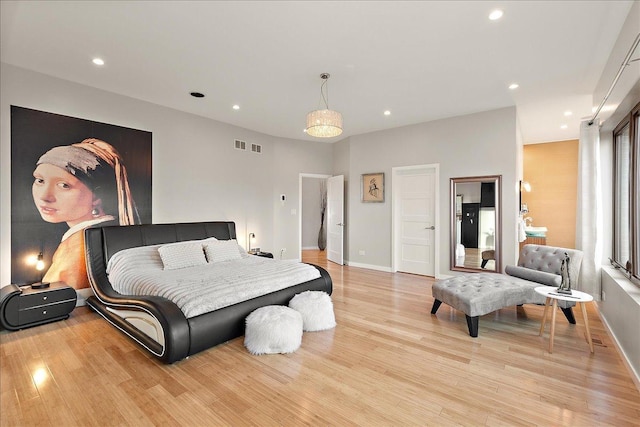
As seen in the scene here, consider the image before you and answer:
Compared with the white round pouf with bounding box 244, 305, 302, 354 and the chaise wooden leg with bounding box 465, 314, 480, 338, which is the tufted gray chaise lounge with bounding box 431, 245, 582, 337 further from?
the white round pouf with bounding box 244, 305, 302, 354

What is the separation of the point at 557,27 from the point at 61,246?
5940mm

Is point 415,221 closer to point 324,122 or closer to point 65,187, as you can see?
point 324,122

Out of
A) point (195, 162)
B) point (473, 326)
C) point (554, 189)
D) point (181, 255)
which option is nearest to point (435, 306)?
point (473, 326)

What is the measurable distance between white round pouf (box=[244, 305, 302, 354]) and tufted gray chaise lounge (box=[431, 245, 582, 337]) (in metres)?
1.70

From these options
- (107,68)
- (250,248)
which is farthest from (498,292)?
(107,68)

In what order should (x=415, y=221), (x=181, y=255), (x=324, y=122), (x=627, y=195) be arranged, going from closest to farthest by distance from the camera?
1. (x=627, y=195)
2. (x=324, y=122)
3. (x=181, y=255)
4. (x=415, y=221)

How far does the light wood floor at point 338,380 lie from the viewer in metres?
1.81

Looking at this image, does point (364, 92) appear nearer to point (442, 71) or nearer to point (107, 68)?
point (442, 71)

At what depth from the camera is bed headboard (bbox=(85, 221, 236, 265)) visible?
3812 millimetres

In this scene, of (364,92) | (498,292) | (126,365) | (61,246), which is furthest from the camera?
(364,92)

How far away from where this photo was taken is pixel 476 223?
16.8 feet

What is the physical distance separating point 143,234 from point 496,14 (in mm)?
4798

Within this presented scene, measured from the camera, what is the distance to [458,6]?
2387 mm

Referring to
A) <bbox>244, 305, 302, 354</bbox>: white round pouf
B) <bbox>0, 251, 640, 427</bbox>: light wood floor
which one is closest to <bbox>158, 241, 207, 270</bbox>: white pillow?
<bbox>0, 251, 640, 427</bbox>: light wood floor
